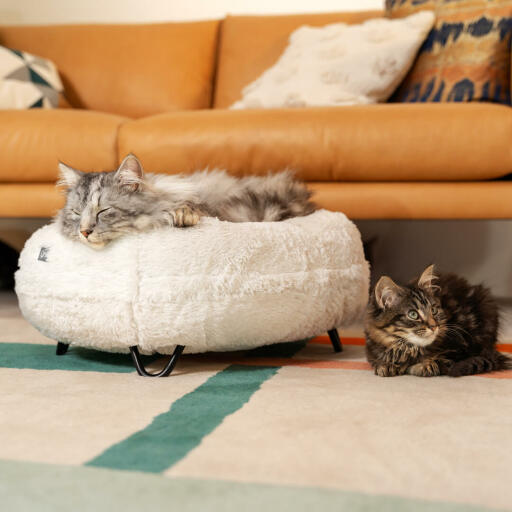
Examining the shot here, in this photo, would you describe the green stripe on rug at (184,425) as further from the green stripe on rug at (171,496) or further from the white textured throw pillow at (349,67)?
the white textured throw pillow at (349,67)

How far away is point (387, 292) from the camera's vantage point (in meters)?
1.42

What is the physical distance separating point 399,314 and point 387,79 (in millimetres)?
1371

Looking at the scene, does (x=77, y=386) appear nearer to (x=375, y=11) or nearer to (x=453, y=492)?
(x=453, y=492)

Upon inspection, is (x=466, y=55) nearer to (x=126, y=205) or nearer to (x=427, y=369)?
(x=427, y=369)

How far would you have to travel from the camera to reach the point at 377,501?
734 mm

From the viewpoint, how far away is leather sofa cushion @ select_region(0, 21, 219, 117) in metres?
3.06

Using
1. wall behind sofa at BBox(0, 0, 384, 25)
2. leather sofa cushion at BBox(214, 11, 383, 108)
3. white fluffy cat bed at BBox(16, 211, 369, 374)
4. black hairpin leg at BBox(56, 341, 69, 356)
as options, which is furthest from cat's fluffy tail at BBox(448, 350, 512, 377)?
wall behind sofa at BBox(0, 0, 384, 25)

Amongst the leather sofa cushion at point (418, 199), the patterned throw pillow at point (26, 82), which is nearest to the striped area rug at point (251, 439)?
the leather sofa cushion at point (418, 199)

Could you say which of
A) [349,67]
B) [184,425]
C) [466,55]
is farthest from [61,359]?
[466,55]

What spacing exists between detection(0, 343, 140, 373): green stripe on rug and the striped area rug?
0.4 inches

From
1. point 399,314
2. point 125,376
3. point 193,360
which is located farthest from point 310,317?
point 125,376

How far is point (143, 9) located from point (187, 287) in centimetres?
279

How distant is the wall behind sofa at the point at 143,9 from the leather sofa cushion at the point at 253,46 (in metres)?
0.37

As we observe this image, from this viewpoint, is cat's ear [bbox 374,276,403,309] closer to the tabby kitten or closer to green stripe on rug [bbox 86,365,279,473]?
the tabby kitten
